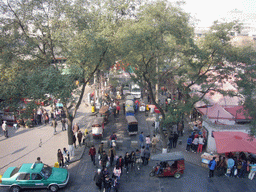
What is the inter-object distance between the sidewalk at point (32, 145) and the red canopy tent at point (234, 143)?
A: 9.36m

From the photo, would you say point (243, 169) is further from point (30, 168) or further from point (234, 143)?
point (30, 168)

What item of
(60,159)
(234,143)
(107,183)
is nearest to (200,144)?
(234,143)

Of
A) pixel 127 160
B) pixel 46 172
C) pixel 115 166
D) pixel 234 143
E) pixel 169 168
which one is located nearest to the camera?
pixel 46 172

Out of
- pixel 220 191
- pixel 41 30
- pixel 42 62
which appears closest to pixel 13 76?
pixel 42 62

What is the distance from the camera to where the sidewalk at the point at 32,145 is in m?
13.6

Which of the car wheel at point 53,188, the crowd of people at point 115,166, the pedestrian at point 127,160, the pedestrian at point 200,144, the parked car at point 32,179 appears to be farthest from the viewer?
the pedestrian at point 200,144

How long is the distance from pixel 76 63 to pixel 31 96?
3606 mm

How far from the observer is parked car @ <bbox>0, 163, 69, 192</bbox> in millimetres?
9922

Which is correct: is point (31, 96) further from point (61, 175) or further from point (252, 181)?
point (252, 181)

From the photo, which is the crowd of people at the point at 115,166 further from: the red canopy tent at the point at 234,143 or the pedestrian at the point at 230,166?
the pedestrian at the point at 230,166

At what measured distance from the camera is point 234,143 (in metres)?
12.4

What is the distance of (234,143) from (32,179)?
11526 millimetres

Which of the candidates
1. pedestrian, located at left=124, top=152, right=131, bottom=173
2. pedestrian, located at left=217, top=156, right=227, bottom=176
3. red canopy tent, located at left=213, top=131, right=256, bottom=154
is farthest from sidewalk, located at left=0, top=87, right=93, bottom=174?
red canopy tent, located at left=213, top=131, right=256, bottom=154

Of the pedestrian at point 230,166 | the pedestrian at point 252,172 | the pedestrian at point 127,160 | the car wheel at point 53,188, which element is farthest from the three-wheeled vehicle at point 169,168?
the car wheel at point 53,188
